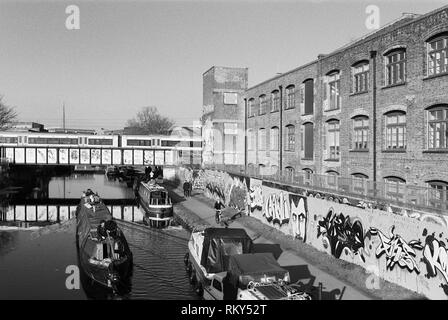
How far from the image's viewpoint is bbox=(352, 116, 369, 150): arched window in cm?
2548

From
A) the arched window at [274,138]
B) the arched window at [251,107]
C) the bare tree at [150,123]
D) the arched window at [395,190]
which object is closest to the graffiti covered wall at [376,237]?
the arched window at [395,190]

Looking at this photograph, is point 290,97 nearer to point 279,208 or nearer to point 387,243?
point 279,208

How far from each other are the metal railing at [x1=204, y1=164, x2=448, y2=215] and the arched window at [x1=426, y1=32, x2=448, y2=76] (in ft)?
20.2

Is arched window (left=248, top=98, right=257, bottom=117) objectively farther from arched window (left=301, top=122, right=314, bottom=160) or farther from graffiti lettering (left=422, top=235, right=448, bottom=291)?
graffiti lettering (left=422, top=235, right=448, bottom=291)

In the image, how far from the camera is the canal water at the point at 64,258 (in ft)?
65.0

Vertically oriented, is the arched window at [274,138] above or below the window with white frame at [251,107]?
below

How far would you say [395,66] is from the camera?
2327cm

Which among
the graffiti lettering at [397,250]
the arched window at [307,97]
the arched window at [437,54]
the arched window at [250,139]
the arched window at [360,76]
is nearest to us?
the graffiti lettering at [397,250]

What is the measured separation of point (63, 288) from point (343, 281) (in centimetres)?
1208

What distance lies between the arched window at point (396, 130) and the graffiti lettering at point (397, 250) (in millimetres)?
6907

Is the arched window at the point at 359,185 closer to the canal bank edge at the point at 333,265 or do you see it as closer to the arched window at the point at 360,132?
the canal bank edge at the point at 333,265

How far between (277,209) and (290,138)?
9389 millimetres

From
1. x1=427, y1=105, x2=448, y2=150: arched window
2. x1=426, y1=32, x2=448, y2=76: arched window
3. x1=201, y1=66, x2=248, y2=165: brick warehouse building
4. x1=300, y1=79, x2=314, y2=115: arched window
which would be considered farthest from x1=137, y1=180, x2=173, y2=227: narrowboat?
x1=426, y1=32, x2=448, y2=76: arched window
